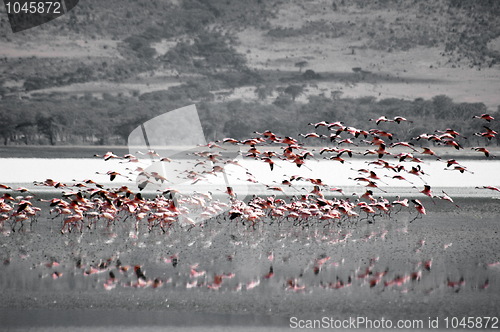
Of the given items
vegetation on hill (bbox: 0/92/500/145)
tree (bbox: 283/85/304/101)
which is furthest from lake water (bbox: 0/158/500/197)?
tree (bbox: 283/85/304/101)

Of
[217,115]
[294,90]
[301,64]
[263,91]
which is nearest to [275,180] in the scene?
[217,115]

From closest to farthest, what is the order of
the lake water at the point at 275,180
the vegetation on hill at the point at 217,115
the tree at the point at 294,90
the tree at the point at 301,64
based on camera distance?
the lake water at the point at 275,180
the vegetation on hill at the point at 217,115
the tree at the point at 294,90
the tree at the point at 301,64

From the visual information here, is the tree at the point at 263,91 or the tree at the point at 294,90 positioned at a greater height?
the tree at the point at 294,90

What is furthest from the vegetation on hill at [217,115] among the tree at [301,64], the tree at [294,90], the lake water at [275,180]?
the lake water at [275,180]

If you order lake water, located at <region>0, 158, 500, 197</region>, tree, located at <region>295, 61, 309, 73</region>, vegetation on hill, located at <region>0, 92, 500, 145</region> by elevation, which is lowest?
vegetation on hill, located at <region>0, 92, 500, 145</region>

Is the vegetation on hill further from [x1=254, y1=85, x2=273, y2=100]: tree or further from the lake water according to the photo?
the lake water

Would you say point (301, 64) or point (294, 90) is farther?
point (301, 64)

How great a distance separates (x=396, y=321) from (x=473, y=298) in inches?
53.2

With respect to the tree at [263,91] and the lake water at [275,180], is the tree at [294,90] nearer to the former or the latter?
the tree at [263,91]

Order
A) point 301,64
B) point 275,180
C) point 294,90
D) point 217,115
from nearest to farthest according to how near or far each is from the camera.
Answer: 1. point 275,180
2. point 217,115
3. point 294,90
4. point 301,64

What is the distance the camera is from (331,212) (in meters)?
13.0

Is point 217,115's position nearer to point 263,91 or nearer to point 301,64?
point 263,91

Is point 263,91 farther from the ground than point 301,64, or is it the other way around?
point 301,64

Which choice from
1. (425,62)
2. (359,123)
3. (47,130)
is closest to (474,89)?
(425,62)
